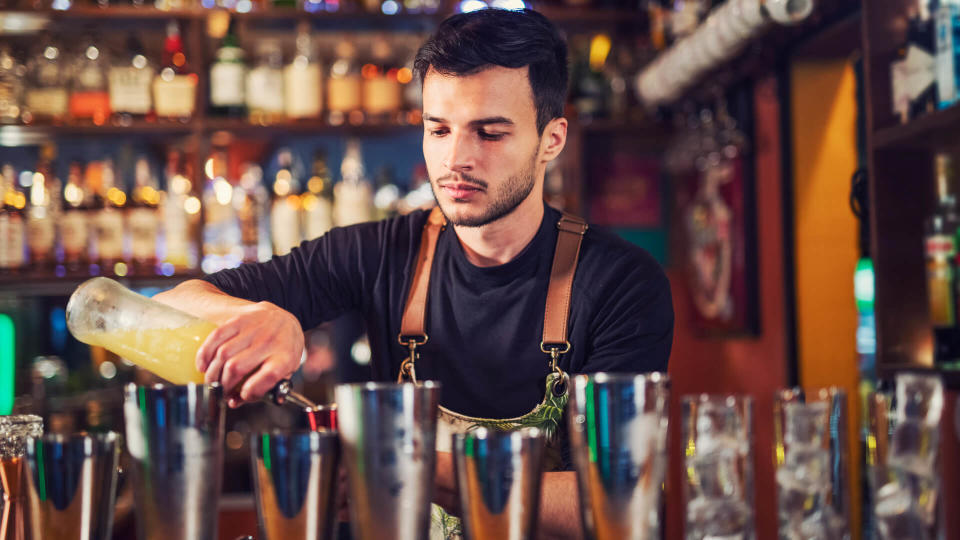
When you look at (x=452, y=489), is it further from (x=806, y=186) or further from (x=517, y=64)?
(x=806, y=186)

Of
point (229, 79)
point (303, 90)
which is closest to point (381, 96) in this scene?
point (303, 90)

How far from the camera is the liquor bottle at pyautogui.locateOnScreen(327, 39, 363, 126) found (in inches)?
118

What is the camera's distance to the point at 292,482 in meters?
0.69

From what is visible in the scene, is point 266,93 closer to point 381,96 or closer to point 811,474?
point 381,96

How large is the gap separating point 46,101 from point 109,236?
0.47m

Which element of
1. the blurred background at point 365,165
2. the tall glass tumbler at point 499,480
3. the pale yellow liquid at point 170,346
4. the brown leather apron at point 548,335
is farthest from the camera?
the blurred background at point 365,165

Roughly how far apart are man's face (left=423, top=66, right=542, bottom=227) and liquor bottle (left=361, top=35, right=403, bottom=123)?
1.58m

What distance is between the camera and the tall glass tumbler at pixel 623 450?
26.9 inches

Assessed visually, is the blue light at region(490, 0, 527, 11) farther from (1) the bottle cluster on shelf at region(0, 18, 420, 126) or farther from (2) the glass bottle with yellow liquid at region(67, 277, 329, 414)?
(2) the glass bottle with yellow liquid at region(67, 277, 329, 414)

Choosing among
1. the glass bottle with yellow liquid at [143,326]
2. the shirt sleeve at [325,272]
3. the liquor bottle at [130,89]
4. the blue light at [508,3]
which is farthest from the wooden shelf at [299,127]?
the glass bottle with yellow liquid at [143,326]

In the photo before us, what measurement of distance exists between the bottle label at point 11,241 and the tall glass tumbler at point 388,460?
259cm

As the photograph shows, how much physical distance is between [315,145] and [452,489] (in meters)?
2.71

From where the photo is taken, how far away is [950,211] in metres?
1.84

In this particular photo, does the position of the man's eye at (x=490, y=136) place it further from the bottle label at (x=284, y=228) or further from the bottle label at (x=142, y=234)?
the bottle label at (x=142, y=234)
